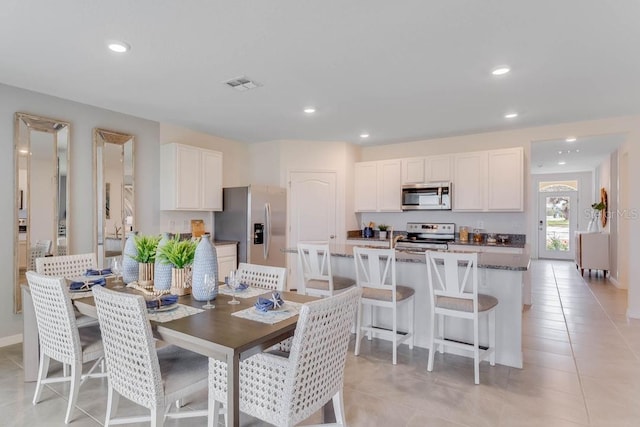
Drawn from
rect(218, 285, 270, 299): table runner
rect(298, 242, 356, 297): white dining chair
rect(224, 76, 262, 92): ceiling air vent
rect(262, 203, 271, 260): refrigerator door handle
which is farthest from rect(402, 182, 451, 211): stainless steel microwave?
rect(218, 285, 270, 299): table runner

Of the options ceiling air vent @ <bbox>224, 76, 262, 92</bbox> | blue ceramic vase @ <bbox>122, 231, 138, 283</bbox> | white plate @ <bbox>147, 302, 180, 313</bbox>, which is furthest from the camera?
ceiling air vent @ <bbox>224, 76, 262, 92</bbox>

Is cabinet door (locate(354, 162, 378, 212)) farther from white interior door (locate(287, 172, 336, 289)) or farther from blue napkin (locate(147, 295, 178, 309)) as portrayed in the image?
blue napkin (locate(147, 295, 178, 309))

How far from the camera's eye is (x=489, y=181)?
16.3ft

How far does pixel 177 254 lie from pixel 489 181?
4.27 m

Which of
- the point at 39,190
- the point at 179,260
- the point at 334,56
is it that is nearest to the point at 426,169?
the point at 334,56

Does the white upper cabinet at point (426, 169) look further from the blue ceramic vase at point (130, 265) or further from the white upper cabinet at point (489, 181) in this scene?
the blue ceramic vase at point (130, 265)

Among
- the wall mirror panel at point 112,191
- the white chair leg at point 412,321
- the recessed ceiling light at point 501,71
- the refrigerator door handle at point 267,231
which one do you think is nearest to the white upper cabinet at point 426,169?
the refrigerator door handle at point 267,231

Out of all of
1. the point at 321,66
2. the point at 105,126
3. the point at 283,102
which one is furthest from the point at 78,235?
the point at 321,66

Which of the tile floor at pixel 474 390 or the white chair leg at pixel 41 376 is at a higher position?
the white chair leg at pixel 41 376

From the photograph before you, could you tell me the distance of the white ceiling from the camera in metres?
2.17

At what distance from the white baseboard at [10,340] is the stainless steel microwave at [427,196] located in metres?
4.91

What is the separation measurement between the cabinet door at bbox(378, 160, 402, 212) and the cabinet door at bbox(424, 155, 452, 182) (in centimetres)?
44

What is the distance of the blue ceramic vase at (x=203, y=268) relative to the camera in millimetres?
2164

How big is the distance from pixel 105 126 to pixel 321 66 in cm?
276
